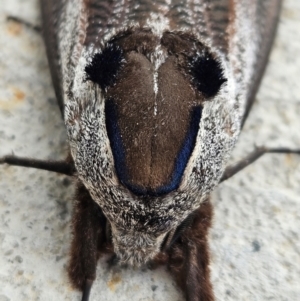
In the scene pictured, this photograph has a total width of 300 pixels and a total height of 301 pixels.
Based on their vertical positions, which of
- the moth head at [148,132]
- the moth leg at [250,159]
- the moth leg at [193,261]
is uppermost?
the moth head at [148,132]

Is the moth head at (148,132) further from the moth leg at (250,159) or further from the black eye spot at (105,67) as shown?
the moth leg at (250,159)

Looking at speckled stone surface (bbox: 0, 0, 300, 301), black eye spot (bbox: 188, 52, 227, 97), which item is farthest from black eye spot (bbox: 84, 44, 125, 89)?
speckled stone surface (bbox: 0, 0, 300, 301)

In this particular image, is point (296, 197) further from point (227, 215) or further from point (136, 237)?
point (136, 237)

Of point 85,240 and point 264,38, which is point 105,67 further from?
point 264,38

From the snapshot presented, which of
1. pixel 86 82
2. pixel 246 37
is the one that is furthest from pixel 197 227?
pixel 246 37

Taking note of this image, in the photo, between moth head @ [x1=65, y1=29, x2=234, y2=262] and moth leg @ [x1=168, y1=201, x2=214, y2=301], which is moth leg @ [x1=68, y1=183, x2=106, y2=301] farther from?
moth leg @ [x1=168, y1=201, x2=214, y2=301]

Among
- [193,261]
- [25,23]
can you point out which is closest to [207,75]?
[193,261]

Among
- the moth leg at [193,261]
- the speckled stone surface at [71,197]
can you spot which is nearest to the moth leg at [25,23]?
the speckled stone surface at [71,197]
